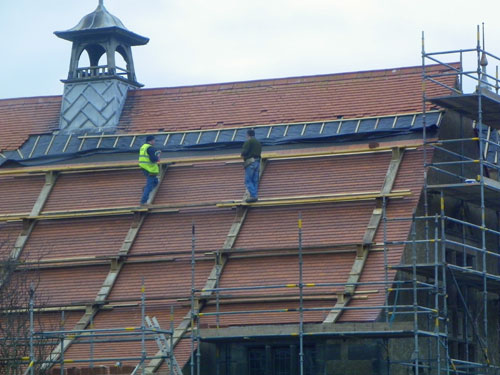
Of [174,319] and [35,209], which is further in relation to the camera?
[35,209]

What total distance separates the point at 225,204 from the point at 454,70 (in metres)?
6.83

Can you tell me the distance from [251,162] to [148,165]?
3.18 meters

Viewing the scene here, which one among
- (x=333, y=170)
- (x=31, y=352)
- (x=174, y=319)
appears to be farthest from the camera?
(x=333, y=170)

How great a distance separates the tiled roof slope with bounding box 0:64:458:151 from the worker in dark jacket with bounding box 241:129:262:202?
264 cm

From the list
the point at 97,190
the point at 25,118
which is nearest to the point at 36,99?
the point at 25,118

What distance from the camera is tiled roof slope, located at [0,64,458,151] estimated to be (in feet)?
133

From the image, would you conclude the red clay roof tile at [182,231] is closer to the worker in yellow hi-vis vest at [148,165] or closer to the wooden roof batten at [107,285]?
the wooden roof batten at [107,285]

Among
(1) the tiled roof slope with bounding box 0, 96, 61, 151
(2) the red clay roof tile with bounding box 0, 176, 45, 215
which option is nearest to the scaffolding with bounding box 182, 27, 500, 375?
(2) the red clay roof tile with bounding box 0, 176, 45, 215

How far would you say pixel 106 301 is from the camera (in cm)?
3750

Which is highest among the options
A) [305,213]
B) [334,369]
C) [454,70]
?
[454,70]

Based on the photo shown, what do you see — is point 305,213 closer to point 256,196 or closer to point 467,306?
point 256,196

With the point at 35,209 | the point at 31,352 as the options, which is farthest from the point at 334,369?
the point at 35,209

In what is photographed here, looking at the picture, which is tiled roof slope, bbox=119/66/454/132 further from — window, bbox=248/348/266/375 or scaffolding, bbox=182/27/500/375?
window, bbox=248/348/266/375

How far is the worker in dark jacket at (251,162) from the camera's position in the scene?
3853 cm
